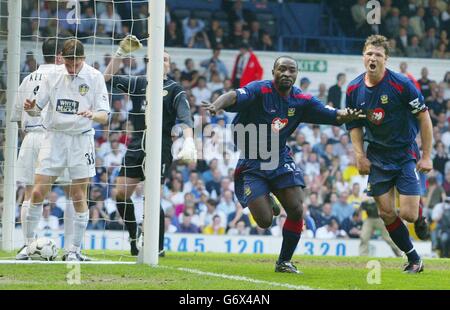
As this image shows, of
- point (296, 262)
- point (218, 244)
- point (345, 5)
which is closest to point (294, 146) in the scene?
point (218, 244)

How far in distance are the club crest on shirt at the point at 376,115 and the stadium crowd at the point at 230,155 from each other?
28.4 feet

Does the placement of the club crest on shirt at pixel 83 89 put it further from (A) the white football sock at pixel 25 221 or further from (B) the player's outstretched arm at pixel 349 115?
(B) the player's outstretched arm at pixel 349 115

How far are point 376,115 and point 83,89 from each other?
320cm

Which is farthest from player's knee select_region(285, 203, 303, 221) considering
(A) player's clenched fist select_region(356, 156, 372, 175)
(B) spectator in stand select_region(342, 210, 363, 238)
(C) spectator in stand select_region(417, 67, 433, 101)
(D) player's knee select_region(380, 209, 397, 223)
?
(C) spectator in stand select_region(417, 67, 433, 101)

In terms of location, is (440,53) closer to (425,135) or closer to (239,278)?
(425,135)

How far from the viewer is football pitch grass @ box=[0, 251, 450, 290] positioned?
932cm

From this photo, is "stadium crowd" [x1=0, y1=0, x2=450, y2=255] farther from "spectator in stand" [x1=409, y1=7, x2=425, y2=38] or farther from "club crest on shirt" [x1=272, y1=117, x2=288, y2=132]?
"club crest on shirt" [x1=272, y1=117, x2=288, y2=132]

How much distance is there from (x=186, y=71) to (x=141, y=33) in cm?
204

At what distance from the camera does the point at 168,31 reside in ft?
87.1

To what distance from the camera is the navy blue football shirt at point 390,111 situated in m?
11.2

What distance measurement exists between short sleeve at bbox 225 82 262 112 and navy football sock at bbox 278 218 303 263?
51.4 inches
